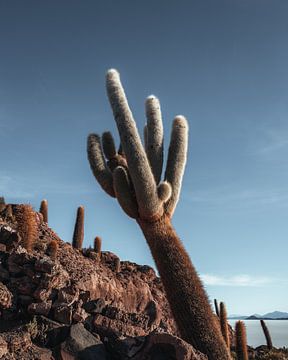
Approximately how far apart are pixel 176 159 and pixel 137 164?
1651 millimetres

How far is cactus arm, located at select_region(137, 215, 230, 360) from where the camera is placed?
948 cm

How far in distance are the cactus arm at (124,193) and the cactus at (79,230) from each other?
33.7 feet

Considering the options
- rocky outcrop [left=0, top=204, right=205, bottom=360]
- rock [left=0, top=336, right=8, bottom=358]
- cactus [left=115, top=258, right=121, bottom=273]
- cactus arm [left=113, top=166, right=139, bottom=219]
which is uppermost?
cactus [left=115, top=258, right=121, bottom=273]

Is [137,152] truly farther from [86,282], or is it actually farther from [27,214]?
[86,282]

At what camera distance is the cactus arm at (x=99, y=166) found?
11.6 m

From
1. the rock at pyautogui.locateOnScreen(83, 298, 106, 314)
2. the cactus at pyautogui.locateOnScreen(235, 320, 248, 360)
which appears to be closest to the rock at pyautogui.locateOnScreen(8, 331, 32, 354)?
the rock at pyautogui.locateOnScreen(83, 298, 106, 314)

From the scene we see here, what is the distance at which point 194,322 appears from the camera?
9.59 meters

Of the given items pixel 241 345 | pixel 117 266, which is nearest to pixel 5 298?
pixel 241 345

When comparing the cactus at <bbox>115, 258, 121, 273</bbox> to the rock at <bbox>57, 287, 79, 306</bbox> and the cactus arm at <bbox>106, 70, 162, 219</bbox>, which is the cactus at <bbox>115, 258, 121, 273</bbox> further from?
the rock at <bbox>57, 287, 79, 306</bbox>

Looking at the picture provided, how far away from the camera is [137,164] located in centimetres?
1047

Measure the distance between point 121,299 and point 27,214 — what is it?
6156 millimetres

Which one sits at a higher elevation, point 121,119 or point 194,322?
point 121,119

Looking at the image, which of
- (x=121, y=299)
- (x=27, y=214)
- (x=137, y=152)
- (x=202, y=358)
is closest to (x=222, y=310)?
(x=121, y=299)

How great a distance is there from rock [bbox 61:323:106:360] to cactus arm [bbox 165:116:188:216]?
4563mm
